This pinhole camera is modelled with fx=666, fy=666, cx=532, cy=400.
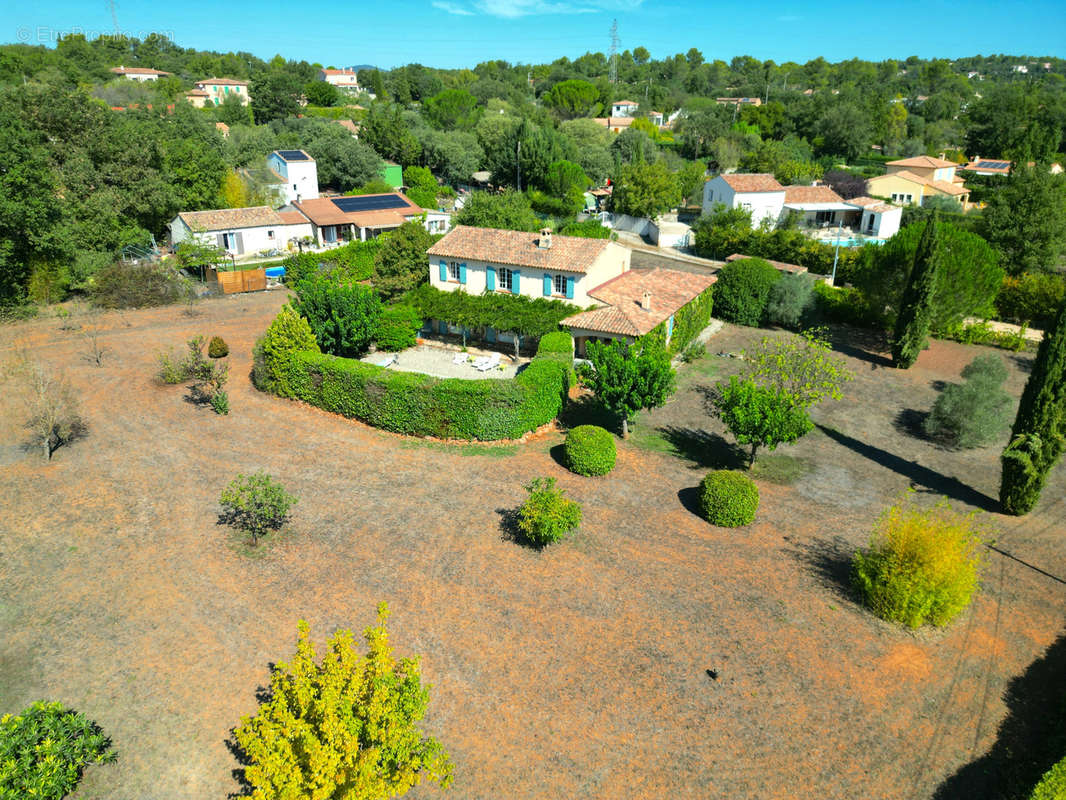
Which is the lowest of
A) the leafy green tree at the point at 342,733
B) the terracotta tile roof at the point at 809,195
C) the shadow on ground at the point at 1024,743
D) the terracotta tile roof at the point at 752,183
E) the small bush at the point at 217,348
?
the shadow on ground at the point at 1024,743

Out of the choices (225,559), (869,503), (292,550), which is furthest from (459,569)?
(869,503)

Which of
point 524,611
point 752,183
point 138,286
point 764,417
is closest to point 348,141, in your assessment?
point 138,286

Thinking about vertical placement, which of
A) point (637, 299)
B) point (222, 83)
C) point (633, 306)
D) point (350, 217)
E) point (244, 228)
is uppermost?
point (222, 83)

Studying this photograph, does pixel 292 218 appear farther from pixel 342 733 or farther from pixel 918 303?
pixel 342 733

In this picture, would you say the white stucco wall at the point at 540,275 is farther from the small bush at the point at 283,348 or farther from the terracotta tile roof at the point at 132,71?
the terracotta tile roof at the point at 132,71

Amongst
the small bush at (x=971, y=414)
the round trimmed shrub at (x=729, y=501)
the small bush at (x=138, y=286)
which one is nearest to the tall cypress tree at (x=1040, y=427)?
the small bush at (x=971, y=414)

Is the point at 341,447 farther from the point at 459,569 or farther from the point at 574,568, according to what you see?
the point at 574,568
